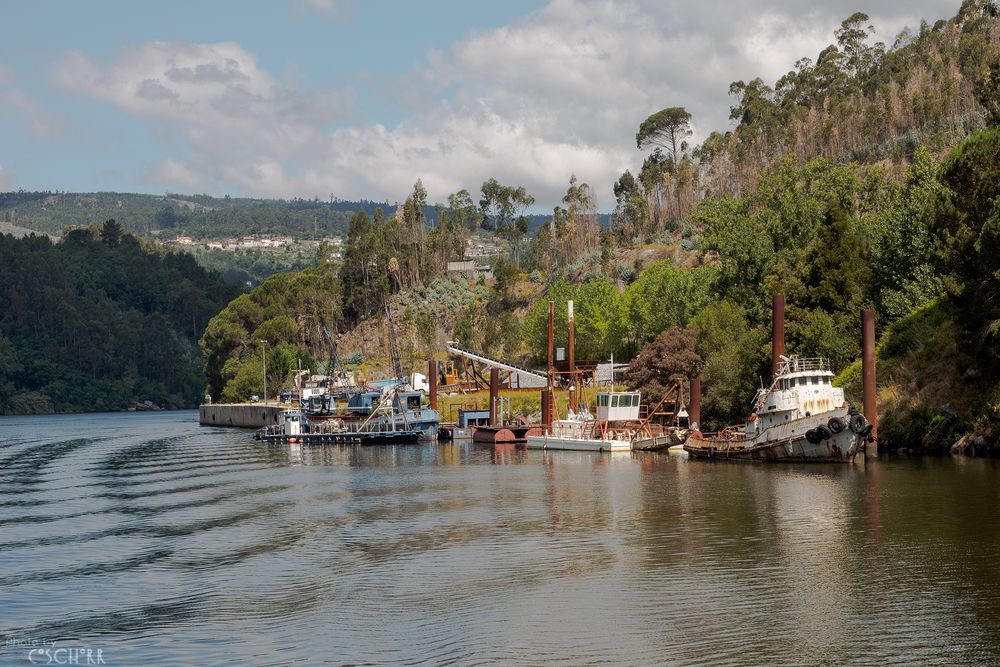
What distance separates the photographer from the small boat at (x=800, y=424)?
7462 centimetres

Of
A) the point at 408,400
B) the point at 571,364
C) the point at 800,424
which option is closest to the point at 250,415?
the point at 408,400

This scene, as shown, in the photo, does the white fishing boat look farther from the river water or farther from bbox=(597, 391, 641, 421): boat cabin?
the river water

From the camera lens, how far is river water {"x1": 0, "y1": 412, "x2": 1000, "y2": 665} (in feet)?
103

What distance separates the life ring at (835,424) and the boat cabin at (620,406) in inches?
1147

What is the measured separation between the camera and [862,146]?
181500 mm

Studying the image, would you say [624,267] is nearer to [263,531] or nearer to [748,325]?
[748,325]

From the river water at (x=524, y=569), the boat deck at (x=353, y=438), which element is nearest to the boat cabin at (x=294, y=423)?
the boat deck at (x=353, y=438)

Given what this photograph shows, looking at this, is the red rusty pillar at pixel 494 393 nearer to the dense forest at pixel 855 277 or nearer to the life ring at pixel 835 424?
the dense forest at pixel 855 277

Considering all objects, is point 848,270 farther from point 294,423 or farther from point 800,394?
point 294,423

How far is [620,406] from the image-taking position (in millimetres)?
102938

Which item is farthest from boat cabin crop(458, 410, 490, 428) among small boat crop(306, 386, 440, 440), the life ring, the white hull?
the life ring

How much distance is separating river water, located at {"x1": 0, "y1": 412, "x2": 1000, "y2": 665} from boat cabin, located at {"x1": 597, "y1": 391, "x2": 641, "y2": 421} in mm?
26283

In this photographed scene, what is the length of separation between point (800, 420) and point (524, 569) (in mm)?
40778

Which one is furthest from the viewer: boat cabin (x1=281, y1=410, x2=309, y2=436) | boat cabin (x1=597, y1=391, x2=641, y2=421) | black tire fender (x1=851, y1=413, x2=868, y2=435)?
boat cabin (x1=281, y1=410, x2=309, y2=436)
